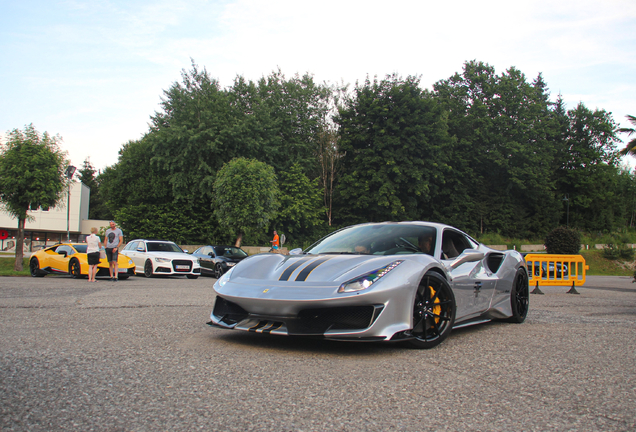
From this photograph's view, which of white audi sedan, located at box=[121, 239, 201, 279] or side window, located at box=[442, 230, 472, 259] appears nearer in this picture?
side window, located at box=[442, 230, 472, 259]

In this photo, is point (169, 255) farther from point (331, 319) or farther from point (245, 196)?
point (331, 319)

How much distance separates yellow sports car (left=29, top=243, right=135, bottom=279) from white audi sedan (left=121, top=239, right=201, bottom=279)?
114 cm

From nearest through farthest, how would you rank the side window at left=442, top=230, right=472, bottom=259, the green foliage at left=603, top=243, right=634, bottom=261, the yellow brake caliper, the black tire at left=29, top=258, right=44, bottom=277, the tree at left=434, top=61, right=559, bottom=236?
1. the yellow brake caliper
2. the side window at left=442, top=230, right=472, bottom=259
3. the black tire at left=29, top=258, right=44, bottom=277
4. the green foliage at left=603, top=243, right=634, bottom=261
5. the tree at left=434, top=61, right=559, bottom=236

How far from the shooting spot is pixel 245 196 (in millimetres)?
29750

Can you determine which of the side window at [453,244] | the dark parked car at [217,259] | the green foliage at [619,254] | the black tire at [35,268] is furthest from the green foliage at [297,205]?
the side window at [453,244]

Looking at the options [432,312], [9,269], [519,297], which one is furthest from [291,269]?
[9,269]

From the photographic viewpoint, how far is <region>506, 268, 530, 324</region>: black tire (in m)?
6.39

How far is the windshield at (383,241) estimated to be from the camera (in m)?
5.22

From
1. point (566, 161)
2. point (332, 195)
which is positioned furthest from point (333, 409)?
point (566, 161)

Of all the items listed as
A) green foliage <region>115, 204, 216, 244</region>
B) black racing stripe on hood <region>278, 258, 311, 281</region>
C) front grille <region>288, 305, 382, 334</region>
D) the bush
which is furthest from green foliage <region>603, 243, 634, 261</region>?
front grille <region>288, 305, 382, 334</region>

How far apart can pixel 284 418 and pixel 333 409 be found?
1.00 ft

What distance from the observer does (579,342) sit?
16.3 ft

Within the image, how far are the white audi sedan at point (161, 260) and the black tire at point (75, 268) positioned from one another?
246 centimetres

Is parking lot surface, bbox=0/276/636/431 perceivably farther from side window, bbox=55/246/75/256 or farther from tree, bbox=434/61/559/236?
tree, bbox=434/61/559/236
